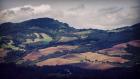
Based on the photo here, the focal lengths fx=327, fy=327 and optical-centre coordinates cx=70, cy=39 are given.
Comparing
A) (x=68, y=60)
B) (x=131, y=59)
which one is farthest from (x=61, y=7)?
(x=131, y=59)

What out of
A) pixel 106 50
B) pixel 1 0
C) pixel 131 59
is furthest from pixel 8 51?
pixel 131 59

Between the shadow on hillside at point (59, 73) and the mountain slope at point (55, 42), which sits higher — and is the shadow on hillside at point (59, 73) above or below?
below

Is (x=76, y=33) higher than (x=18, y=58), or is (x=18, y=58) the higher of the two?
(x=76, y=33)

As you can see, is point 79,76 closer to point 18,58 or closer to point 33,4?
point 18,58

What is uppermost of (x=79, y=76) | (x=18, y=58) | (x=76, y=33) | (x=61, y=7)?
(x=61, y=7)

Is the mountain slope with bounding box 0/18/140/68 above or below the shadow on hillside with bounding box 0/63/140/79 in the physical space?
above

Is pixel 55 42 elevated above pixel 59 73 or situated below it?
above
